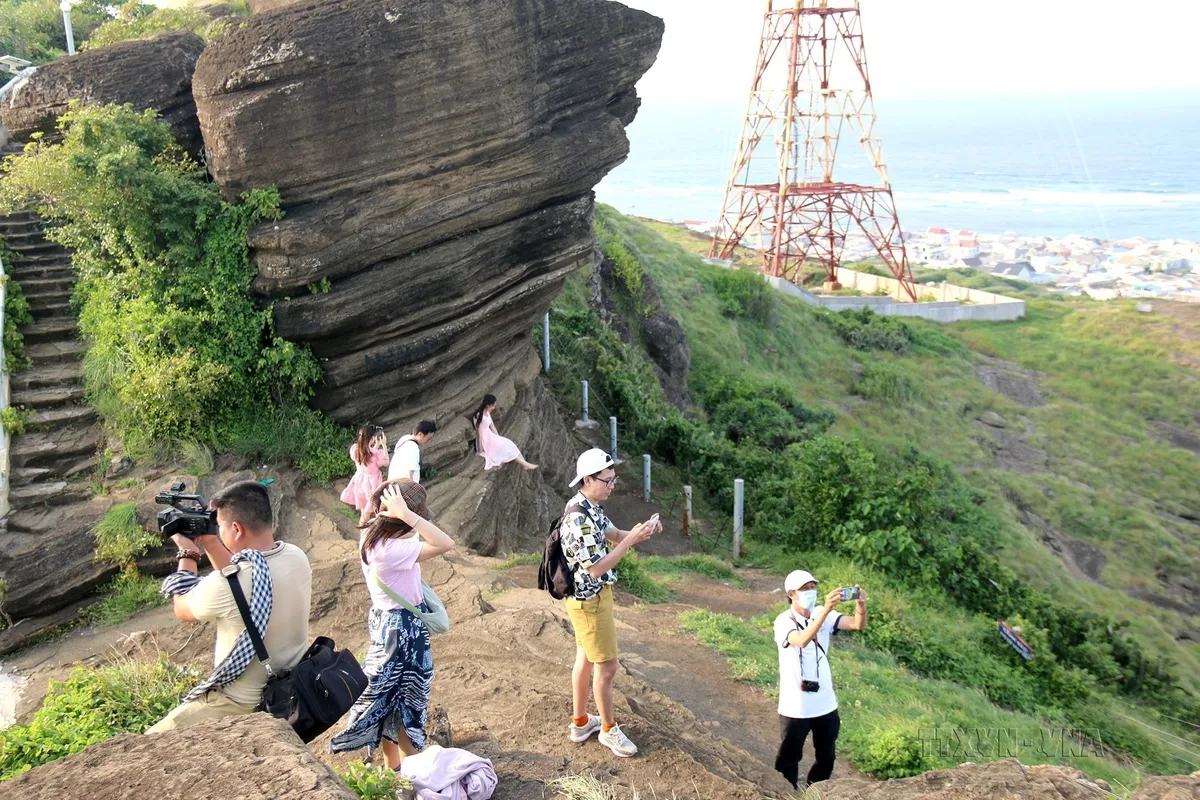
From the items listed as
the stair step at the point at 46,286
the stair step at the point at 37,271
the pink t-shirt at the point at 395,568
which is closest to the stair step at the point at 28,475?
the stair step at the point at 46,286

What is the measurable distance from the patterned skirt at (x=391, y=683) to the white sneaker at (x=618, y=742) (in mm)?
1130

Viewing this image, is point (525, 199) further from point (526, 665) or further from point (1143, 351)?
point (1143, 351)

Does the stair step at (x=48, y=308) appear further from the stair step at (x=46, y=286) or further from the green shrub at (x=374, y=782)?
the green shrub at (x=374, y=782)

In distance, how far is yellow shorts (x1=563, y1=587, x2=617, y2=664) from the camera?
5.25 metres

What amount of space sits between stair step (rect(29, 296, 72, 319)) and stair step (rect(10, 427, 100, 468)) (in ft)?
6.22

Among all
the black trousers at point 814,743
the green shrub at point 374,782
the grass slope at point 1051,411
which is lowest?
the grass slope at point 1051,411

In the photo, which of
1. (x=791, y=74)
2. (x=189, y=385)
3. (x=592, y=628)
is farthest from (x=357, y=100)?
(x=791, y=74)

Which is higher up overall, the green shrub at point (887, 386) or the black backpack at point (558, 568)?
the black backpack at point (558, 568)

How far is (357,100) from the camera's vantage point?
1005cm

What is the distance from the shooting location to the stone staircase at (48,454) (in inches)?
326

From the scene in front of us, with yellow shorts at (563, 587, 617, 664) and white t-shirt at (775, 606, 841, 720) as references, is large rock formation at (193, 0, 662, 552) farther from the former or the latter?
white t-shirt at (775, 606, 841, 720)

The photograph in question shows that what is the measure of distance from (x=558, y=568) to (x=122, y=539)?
549 centimetres

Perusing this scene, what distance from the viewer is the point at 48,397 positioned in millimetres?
10117

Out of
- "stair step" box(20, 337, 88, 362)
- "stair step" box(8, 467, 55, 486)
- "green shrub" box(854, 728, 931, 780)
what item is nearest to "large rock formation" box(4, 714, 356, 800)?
"green shrub" box(854, 728, 931, 780)
